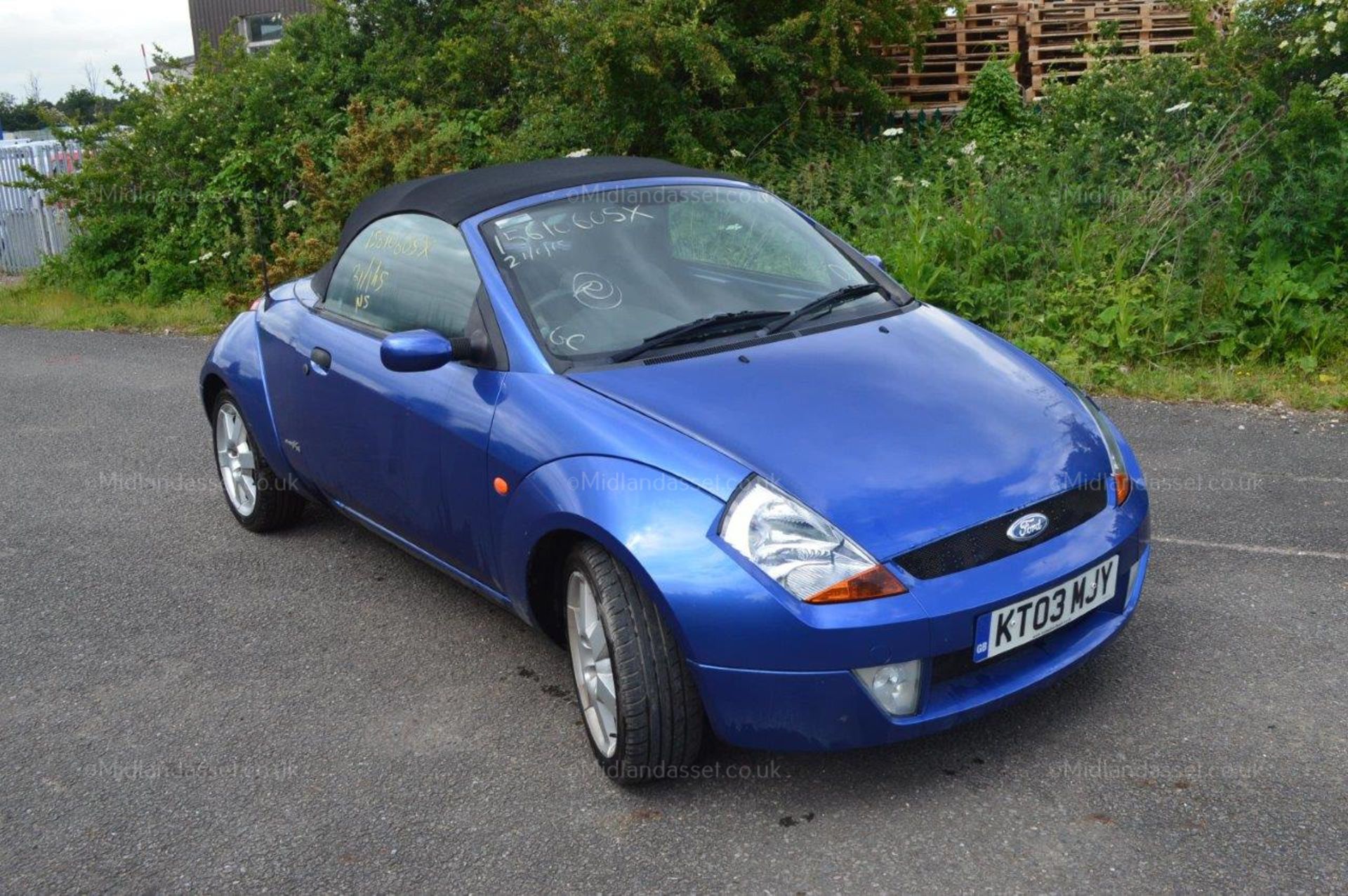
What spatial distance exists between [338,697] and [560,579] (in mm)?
944

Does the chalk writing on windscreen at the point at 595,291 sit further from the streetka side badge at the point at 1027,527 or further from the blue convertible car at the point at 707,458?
the streetka side badge at the point at 1027,527

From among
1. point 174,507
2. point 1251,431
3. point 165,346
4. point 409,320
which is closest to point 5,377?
point 165,346

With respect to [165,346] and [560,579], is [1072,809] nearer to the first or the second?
[560,579]

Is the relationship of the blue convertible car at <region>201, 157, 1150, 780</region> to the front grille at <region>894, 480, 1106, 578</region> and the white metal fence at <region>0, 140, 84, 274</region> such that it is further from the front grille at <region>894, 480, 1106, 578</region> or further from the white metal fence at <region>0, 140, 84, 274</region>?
the white metal fence at <region>0, 140, 84, 274</region>

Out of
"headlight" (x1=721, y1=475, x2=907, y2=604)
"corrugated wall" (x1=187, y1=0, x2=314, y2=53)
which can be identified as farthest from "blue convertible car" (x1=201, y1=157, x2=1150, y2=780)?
"corrugated wall" (x1=187, y1=0, x2=314, y2=53)

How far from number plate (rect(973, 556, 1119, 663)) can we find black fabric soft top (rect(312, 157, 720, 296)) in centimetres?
214

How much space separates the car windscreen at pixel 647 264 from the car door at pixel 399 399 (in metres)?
0.21

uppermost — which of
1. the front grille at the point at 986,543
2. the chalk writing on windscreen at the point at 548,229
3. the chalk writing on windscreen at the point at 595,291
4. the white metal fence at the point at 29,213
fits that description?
the chalk writing on windscreen at the point at 548,229

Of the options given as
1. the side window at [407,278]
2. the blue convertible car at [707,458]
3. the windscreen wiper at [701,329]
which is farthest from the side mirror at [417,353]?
the windscreen wiper at [701,329]

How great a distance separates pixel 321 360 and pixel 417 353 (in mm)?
991

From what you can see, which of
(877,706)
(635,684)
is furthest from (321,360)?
(877,706)

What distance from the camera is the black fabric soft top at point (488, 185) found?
14.1 feet

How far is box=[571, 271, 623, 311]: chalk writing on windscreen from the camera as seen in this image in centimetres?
393

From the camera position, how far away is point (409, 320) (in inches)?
170
